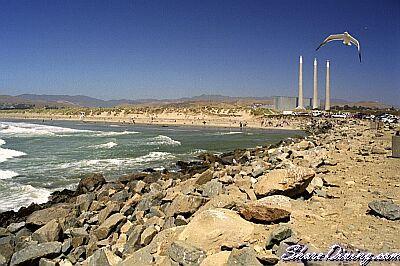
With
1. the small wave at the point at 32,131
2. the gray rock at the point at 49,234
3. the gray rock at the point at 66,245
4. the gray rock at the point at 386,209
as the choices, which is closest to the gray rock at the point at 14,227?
the gray rock at the point at 49,234


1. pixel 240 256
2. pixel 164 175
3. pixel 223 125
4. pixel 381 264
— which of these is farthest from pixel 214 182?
pixel 223 125

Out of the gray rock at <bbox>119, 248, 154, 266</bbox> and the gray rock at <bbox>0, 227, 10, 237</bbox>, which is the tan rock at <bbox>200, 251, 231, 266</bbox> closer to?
the gray rock at <bbox>119, 248, 154, 266</bbox>

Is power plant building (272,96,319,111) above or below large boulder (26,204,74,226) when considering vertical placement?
above

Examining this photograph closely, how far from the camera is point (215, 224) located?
16.4 feet

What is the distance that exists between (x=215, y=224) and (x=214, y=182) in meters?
3.02

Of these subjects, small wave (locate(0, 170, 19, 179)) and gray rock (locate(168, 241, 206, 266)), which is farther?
small wave (locate(0, 170, 19, 179))

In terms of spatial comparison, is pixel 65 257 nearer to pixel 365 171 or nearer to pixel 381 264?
pixel 381 264

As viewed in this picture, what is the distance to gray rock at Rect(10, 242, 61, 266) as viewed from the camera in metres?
6.80

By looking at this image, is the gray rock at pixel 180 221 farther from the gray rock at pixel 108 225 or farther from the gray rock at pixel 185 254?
the gray rock at pixel 108 225

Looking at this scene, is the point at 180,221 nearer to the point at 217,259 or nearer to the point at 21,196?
the point at 217,259

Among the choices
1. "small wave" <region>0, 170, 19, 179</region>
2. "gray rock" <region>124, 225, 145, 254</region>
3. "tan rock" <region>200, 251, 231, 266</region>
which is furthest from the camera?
"small wave" <region>0, 170, 19, 179</region>

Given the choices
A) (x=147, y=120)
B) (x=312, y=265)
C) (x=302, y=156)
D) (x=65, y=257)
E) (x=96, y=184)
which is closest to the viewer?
(x=312, y=265)

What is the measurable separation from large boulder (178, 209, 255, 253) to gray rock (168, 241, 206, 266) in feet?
0.33

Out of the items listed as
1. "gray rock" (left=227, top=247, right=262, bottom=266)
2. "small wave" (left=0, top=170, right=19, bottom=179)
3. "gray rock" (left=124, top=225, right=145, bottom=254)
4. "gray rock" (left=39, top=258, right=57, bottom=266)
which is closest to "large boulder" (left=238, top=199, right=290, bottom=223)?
"gray rock" (left=227, top=247, right=262, bottom=266)
